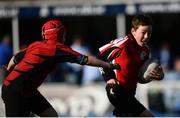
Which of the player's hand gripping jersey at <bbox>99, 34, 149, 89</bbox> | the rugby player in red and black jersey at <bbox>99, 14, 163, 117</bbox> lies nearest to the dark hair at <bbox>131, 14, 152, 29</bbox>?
the rugby player in red and black jersey at <bbox>99, 14, 163, 117</bbox>

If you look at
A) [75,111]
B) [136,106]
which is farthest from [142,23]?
[75,111]

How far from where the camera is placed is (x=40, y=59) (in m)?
7.17

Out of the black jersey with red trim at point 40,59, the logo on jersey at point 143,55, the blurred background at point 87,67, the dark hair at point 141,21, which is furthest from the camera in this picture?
the blurred background at point 87,67

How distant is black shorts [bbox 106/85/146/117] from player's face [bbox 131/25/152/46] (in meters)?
0.56

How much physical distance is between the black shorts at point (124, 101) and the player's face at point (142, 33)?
560 millimetres

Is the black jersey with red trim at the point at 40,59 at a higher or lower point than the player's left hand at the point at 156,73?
higher

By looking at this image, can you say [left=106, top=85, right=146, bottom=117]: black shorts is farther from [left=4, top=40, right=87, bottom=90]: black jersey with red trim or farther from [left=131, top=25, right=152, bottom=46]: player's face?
[left=4, top=40, right=87, bottom=90]: black jersey with red trim

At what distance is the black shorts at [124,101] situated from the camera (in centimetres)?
770

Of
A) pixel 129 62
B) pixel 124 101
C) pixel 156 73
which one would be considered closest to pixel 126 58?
pixel 129 62

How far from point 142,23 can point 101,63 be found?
76 centimetres

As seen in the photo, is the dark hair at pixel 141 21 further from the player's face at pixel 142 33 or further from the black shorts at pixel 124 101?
the black shorts at pixel 124 101

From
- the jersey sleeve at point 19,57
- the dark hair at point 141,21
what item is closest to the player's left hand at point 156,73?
the dark hair at point 141,21

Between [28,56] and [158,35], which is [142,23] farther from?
[158,35]

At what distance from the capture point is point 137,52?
774 cm
